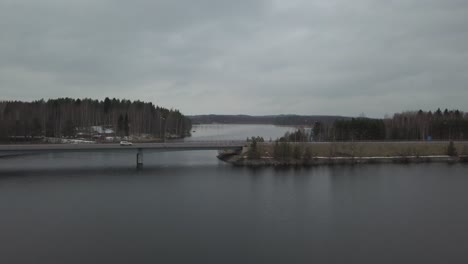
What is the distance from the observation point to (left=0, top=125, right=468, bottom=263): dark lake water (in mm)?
13859

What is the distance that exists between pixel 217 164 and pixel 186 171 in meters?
6.61

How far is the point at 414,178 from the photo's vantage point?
31.8 m

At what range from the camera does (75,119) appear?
72.5m

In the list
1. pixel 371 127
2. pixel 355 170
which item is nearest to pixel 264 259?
pixel 355 170

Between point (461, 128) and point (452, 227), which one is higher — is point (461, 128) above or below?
above

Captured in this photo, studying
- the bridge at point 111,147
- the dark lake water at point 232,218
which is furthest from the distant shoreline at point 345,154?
the dark lake water at point 232,218

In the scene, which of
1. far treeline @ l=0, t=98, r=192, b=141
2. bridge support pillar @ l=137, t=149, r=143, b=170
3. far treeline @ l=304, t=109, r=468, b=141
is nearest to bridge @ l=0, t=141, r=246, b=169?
bridge support pillar @ l=137, t=149, r=143, b=170

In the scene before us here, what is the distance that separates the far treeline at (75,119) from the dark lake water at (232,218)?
3504 centimetres

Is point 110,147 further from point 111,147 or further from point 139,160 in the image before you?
point 139,160

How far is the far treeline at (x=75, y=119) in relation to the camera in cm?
6259

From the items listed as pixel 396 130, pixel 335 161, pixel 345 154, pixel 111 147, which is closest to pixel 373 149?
pixel 345 154

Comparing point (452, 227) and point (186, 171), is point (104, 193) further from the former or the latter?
point (452, 227)

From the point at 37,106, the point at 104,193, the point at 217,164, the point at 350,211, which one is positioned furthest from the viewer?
the point at 37,106

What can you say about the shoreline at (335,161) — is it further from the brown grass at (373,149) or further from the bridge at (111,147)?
the bridge at (111,147)
